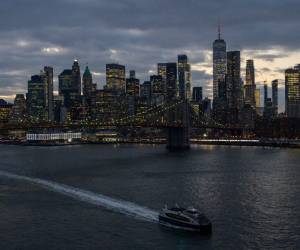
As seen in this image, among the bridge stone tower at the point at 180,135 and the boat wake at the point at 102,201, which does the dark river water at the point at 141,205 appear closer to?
the boat wake at the point at 102,201

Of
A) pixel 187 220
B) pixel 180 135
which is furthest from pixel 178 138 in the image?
pixel 187 220

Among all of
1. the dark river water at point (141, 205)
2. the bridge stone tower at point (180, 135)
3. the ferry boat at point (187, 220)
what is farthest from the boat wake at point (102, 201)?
the bridge stone tower at point (180, 135)

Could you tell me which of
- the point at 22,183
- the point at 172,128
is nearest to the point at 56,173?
the point at 22,183

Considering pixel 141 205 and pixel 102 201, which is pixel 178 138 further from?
pixel 141 205

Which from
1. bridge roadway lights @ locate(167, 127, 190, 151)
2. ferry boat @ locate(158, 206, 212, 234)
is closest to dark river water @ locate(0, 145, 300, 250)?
ferry boat @ locate(158, 206, 212, 234)

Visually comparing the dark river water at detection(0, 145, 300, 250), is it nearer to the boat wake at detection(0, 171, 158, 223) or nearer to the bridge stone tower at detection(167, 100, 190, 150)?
the boat wake at detection(0, 171, 158, 223)

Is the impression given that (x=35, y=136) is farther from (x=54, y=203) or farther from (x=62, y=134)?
(x=54, y=203)
